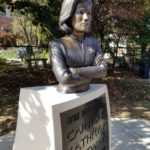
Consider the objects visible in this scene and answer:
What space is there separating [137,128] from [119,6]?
4.35 metres

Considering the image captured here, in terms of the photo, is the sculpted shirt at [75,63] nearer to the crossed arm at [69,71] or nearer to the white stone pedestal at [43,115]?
the crossed arm at [69,71]

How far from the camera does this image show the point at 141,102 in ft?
26.1

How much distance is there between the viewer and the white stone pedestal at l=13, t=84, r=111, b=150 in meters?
3.20

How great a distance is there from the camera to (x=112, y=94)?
338 inches

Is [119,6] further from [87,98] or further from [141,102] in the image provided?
[87,98]

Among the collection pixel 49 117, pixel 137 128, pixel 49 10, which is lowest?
pixel 137 128

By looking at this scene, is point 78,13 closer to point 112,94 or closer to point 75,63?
point 75,63

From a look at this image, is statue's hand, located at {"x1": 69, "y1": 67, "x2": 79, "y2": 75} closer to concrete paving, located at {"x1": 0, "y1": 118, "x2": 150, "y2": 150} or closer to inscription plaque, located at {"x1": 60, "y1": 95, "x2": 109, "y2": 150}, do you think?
inscription plaque, located at {"x1": 60, "y1": 95, "x2": 109, "y2": 150}

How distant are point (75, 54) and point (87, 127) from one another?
34.4 inches

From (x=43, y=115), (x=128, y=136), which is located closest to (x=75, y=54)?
(x=43, y=115)

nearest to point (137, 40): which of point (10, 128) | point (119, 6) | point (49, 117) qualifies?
point (119, 6)

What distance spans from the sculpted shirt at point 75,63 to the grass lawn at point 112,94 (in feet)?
8.82

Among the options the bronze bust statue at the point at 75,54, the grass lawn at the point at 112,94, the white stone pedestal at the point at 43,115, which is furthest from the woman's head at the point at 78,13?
the grass lawn at the point at 112,94

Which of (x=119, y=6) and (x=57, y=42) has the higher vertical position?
(x=119, y=6)
